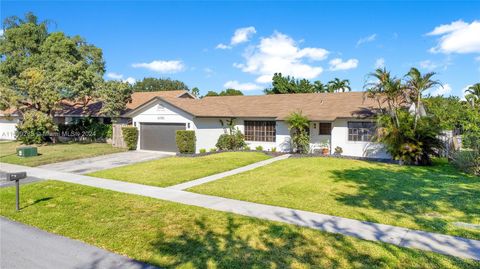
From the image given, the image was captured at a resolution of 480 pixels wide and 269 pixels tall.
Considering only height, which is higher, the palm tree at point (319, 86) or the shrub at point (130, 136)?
the palm tree at point (319, 86)

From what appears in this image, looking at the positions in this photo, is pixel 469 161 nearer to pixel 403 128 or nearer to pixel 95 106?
pixel 403 128

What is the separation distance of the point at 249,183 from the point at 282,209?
338cm

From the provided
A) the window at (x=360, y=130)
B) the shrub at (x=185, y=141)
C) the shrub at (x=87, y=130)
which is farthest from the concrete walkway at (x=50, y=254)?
the shrub at (x=87, y=130)

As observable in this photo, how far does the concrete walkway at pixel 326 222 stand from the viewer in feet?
20.6

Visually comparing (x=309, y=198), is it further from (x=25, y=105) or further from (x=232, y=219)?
(x=25, y=105)

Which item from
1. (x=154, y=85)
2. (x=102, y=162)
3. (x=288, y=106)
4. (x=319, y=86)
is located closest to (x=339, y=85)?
(x=319, y=86)

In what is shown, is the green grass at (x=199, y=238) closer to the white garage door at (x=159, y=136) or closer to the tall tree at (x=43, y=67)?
the white garage door at (x=159, y=136)

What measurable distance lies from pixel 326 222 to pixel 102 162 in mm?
14054

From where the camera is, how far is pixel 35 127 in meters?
25.2

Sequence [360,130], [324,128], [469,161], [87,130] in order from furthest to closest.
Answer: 1. [87,130]
2. [324,128]
3. [360,130]
4. [469,161]

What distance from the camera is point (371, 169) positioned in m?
15.0

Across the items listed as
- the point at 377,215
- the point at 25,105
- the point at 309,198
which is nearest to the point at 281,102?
the point at 309,198

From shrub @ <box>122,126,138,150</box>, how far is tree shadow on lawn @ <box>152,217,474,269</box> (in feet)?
56.6

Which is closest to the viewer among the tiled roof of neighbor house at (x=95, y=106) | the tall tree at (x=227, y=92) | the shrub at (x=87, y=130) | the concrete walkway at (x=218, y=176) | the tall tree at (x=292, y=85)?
the concrete walkway at (x=218, y=176)
